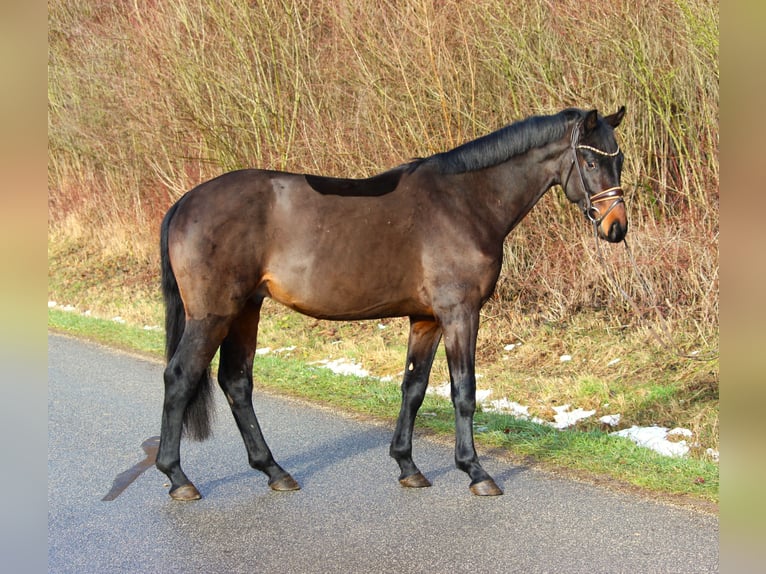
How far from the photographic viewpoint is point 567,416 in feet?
22.4

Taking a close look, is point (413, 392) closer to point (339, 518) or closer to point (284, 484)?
point (284, 484)

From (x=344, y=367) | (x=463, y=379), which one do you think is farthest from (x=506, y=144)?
(x=344, y=367)

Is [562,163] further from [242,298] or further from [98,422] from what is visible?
[98,422]

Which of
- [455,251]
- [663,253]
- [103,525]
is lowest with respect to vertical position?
[103,525]

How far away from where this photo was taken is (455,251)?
17.3ft

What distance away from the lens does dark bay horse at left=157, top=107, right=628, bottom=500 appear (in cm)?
513

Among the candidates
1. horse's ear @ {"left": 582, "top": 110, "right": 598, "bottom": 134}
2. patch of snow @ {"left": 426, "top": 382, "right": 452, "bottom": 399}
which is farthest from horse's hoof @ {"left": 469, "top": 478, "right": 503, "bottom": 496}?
patch of snow @ {"left": 426, "top": 382, "right": 452, "bottom": 399}

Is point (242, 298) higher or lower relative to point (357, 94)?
lower

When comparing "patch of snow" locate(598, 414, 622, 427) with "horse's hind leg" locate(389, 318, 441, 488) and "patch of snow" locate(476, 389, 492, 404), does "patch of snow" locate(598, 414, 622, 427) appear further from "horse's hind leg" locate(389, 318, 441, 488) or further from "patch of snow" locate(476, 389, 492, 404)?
"horse's hind leg" locate(389, 318, 441, 488)

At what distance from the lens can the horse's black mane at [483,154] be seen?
17.5ft
